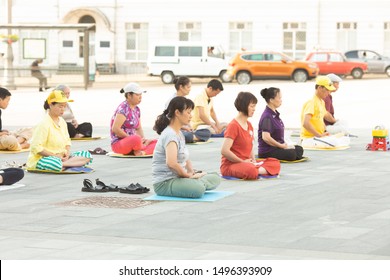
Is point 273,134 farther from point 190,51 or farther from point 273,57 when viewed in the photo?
point 190,51

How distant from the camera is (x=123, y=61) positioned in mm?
60719

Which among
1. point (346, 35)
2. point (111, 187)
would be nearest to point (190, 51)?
point (346, 35)

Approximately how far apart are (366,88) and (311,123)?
24477 millimetres

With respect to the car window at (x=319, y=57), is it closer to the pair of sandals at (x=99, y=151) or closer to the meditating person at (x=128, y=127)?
the pair of sandals at (x=99, y=151)

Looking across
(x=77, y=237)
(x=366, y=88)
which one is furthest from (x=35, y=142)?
(x=366, y=88)

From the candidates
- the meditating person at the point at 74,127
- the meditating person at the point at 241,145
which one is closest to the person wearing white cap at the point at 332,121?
the meditating person at the point at 74,127

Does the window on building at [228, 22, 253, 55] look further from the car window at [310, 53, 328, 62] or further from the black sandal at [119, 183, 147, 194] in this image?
the black sandal at [119, 183, 147, 194]

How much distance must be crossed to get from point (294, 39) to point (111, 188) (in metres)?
46.6

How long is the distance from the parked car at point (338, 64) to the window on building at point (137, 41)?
12052 mm

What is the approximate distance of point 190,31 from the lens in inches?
2336

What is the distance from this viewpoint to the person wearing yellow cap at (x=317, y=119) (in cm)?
1695

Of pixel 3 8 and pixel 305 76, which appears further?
pixel 3 8

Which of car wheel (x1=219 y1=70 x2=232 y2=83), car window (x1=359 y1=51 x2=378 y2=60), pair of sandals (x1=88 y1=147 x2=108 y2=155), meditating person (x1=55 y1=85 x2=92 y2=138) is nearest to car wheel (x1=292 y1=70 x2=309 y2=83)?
car wheel (x1=219 y1=70 x2=232 y2=83)
